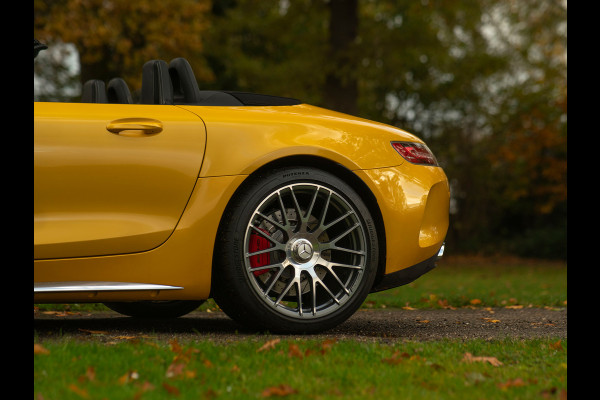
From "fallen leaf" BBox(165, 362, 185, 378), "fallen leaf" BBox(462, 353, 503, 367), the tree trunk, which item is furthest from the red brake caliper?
the tree trunk

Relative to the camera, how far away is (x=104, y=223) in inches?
171

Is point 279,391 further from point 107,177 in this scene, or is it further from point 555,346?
point 555,346

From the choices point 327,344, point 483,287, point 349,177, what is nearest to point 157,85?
point 349,177

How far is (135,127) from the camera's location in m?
4.48

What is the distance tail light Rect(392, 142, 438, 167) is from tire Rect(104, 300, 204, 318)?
1993mm

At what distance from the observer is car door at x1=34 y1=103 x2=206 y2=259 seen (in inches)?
168

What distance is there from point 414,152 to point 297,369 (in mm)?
2032

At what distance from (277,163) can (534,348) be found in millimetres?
1856

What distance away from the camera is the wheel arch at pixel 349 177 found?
4.80 m

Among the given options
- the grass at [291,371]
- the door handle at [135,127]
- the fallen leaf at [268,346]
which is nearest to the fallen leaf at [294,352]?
the grass at [291,371]

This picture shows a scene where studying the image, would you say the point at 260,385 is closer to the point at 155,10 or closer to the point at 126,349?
the point at 126,349

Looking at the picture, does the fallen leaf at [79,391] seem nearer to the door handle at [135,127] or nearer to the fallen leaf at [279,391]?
the fallen leaf at [279,391]

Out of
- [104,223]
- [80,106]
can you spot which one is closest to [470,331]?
[104,223]

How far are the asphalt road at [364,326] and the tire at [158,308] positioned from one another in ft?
0.24
